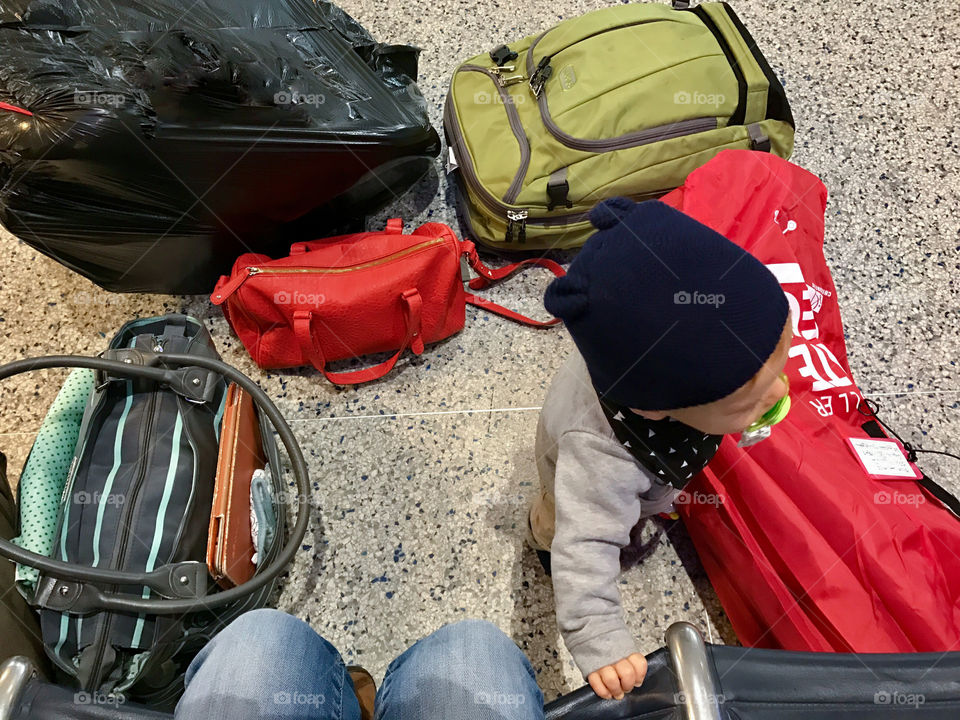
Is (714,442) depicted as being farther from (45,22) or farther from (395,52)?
(45,22)

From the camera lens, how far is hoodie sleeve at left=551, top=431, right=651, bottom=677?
27.0 inches

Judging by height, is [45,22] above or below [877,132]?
above

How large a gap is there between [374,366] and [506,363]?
0.27 meters

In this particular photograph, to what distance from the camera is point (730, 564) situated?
38.2 inches

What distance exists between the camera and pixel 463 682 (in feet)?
2.35

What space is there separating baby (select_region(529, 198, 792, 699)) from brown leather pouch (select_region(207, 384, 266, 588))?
1.66 ft

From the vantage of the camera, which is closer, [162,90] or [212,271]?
[162,90]

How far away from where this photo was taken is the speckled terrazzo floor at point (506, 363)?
3.62ft

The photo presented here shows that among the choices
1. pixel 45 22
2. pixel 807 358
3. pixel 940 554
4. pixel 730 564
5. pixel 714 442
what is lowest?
pixel 730 564

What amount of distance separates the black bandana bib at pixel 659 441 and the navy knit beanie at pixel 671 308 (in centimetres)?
8

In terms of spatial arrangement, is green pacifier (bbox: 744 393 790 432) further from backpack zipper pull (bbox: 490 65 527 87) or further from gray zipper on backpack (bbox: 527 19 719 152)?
backpack zipper pull (bbox: 490 65 527 87)

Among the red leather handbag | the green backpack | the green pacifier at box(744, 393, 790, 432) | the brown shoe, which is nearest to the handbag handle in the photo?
the red leather handbag

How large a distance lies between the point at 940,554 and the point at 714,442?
0.37 meters

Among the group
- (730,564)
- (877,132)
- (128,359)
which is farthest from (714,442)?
(877,132)
